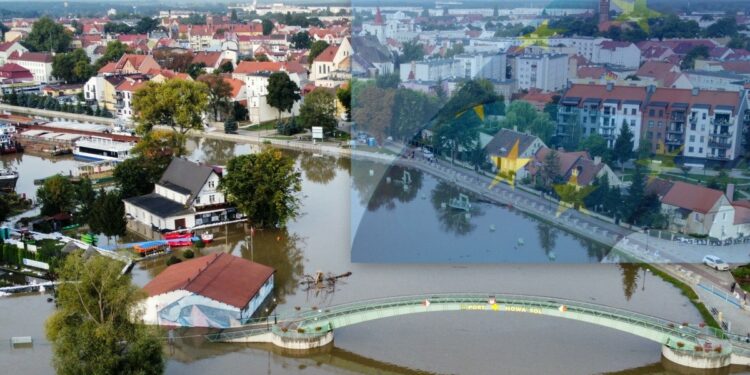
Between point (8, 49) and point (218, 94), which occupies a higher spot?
point (8, 49)

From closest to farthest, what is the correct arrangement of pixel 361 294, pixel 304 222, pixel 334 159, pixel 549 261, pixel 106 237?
1. pixel 361 294
2. pixel 549 261
3. pixel 106 237
4. pixel 304 222
5. pixel 334 159

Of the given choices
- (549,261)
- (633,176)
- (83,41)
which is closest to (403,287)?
(549,261)

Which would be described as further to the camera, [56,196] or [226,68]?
[226,68]

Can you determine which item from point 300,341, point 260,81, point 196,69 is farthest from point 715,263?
point 196,69

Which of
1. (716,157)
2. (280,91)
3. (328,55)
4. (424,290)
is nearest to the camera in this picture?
(424,290)

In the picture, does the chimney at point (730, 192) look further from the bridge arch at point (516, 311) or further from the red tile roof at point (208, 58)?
the red tile roof at point (208, 58)

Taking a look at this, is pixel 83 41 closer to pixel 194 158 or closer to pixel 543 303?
pixel 194 158

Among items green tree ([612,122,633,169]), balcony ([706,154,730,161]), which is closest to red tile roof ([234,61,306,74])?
green tree ([612,122,633,169])

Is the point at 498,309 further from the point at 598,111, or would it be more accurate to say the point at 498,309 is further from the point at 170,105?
the point at 170,105
